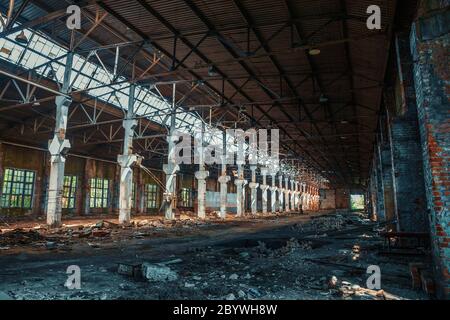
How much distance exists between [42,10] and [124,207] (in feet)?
34.6

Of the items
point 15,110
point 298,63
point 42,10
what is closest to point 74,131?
point 15,110

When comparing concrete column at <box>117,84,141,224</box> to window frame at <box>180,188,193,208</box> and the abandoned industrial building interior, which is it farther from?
window frame at <box>180,188,193,208</box>

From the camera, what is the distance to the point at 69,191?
2686cm

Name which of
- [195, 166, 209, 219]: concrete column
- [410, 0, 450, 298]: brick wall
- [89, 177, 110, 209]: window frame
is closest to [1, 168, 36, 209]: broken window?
[89, 177, 110, 209]: window frame

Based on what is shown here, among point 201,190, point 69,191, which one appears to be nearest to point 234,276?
point 201,190

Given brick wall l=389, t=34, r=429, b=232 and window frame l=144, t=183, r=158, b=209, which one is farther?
window frame l=144, t=183, r=158, b=209

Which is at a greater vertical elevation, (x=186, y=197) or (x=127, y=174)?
(x=127, y=174)

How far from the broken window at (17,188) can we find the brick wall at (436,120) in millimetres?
24974

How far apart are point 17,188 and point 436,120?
25.5 m

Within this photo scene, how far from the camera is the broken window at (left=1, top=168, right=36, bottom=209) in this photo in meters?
21.9

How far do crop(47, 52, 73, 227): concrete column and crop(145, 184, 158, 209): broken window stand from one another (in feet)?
67.6

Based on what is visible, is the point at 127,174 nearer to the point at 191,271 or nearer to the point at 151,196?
the point at 191,271

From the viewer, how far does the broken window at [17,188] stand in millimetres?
21859
